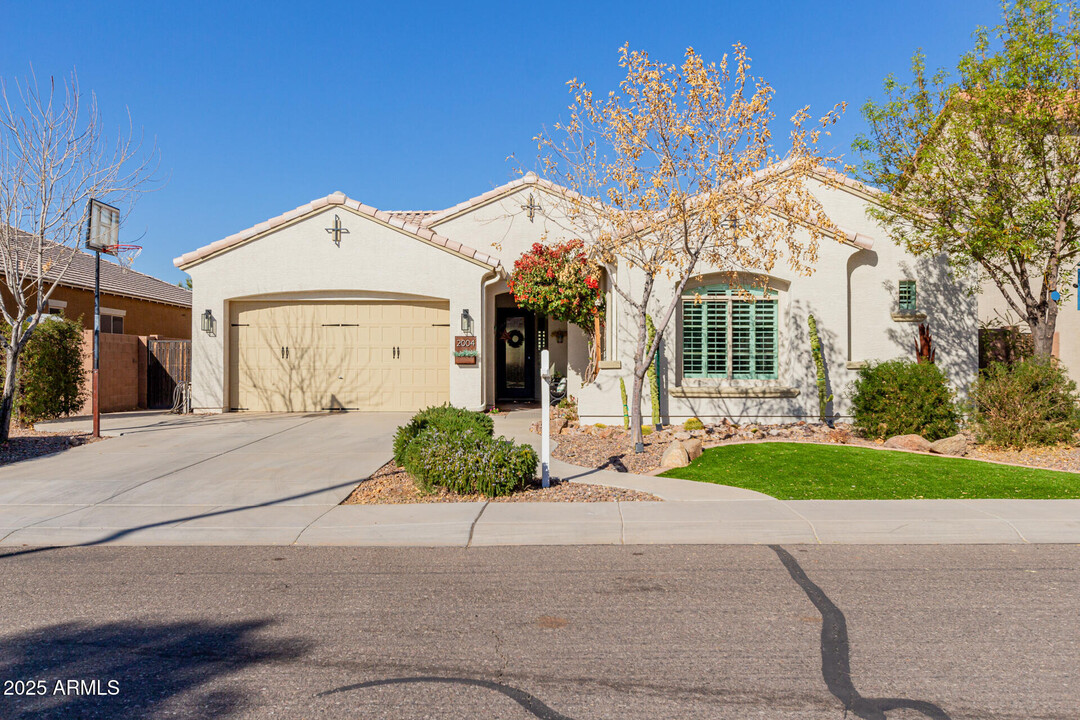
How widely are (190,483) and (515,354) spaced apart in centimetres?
1225

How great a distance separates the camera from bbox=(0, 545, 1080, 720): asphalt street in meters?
3.58

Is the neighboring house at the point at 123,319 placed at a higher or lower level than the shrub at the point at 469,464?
higher

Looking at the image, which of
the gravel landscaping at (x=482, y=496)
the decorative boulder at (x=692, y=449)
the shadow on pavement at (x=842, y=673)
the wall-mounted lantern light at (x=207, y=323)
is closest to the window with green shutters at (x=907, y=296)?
the decorative boulder at (x=692, y=449)

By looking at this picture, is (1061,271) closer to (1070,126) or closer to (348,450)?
(1070,126)

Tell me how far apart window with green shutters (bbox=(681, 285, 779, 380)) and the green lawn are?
3.09 metres

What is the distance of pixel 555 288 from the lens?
45.5ft

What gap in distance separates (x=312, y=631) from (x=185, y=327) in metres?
26.2

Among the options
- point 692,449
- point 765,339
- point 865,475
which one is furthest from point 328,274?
point 865,475

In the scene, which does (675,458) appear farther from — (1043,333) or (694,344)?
(1043,333)

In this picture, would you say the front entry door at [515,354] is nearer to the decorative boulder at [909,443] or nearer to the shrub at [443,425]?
the shrub at [443,425]

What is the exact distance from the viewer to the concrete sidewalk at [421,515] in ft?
22.6

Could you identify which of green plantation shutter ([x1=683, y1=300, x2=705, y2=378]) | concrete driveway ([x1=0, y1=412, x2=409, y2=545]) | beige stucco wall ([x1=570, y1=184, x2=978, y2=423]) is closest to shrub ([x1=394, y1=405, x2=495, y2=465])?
concrete driveway ([x1=0, y1=412, x2=409, y2=545])

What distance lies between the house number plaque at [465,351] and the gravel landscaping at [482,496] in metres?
6.97

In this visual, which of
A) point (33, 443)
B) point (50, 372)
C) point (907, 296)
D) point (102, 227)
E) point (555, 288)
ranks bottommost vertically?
point (33, 443)
